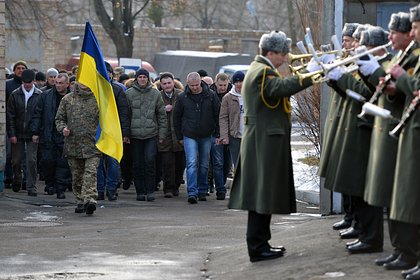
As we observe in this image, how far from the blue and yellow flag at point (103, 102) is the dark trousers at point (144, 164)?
5.85 ft

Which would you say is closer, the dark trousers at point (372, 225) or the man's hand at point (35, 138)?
the dark trousers at point (372, 225)

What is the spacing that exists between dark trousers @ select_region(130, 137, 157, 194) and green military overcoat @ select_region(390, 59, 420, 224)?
9846mm

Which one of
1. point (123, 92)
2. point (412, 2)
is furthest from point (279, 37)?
point (123, 92)

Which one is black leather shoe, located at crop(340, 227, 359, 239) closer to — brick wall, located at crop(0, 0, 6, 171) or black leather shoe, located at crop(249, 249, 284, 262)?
black leather shoe, located at crop(249, 249, 284, 262)

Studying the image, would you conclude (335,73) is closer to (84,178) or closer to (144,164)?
(84,178)

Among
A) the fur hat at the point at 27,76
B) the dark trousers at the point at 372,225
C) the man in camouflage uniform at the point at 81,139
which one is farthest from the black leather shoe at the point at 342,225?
the fur hat at the point at 27,76

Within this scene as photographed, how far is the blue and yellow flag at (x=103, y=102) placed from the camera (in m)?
17.2

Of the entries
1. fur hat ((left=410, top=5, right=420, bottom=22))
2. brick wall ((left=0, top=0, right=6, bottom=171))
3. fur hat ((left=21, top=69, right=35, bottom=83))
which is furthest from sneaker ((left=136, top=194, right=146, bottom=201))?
fur hat ((left=410, top=5, right=420, bottom=22))

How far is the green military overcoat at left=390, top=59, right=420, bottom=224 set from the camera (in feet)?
31.1

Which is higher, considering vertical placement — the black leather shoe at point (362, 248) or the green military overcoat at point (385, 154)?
the green military overcoat at point (385, 154)

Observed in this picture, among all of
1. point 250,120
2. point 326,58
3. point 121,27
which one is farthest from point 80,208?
point 121,27

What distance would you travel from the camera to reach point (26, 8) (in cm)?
4409

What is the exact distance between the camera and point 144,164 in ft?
63.6

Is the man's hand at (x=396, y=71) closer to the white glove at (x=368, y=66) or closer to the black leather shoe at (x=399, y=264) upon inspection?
the white glove at (x=368, y=66)
